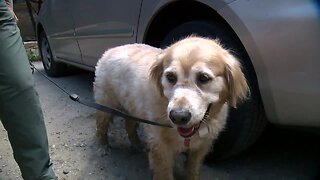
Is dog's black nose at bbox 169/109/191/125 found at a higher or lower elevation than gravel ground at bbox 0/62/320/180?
higher

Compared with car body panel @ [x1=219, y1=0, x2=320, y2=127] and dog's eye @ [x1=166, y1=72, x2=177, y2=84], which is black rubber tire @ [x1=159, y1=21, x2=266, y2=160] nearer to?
car body panel @ [x1=219, y1=0, x2=320, y2=127]

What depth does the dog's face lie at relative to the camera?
222cm

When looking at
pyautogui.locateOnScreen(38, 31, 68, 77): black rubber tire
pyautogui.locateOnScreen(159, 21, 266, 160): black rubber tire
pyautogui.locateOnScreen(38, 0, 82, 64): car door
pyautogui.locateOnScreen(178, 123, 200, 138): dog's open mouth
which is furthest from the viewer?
pyautogui.locateOnScreen(38, 31, 68, 77): black rubber tire

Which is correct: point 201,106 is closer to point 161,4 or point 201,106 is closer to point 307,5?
point 307,5

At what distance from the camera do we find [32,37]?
36.5ft

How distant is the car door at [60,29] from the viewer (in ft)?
16.4

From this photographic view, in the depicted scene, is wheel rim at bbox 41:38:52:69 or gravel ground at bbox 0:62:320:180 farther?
wheel rim at bbox 41:38:52:69

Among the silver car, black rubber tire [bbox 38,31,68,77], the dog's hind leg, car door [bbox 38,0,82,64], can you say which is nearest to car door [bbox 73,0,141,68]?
the silver car

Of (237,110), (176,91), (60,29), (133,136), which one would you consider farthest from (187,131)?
(60,29)

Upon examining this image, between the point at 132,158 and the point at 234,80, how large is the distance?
4.77ft

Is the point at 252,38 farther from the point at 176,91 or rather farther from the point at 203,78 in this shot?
the point at 176,91

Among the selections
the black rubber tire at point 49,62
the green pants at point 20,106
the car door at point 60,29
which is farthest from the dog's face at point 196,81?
the black rubber tire at point 49,62

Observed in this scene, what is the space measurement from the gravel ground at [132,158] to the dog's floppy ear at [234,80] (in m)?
0.87

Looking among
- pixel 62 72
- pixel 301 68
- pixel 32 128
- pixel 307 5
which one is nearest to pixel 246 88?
pixel 301 68
